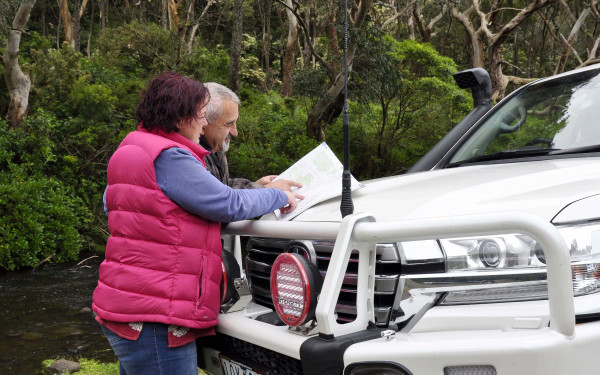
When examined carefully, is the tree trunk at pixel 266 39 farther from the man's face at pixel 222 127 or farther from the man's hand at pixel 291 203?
the man's hand at pixel 291 203

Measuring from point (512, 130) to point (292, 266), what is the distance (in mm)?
2069

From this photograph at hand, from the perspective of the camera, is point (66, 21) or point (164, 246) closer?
point (164, 246)

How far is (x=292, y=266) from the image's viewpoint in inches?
94.0

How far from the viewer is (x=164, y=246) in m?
2.60

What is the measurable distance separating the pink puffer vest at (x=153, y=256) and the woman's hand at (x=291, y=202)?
38 centimetres

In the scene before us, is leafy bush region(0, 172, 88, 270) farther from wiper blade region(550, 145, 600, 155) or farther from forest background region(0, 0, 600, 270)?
wiper blade region(550, 145, 600, 155)

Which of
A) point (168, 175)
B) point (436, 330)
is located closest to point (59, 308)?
point (168, 175)

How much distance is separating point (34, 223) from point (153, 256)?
849 cm

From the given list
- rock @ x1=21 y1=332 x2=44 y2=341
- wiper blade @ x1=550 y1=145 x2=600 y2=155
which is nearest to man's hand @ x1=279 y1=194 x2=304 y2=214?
wiper blade @ x1=550 y1=145 x2=600 y2=155

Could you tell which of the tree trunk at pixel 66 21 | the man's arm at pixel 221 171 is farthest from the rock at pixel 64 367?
the tree trunk at pixel 66 21

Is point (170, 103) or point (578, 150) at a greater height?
point (170, 103)

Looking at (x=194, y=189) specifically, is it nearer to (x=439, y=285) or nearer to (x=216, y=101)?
(x=216, y=101)

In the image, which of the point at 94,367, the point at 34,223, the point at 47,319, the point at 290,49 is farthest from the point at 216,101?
the point at 290,49

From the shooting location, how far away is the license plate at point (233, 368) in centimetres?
268
